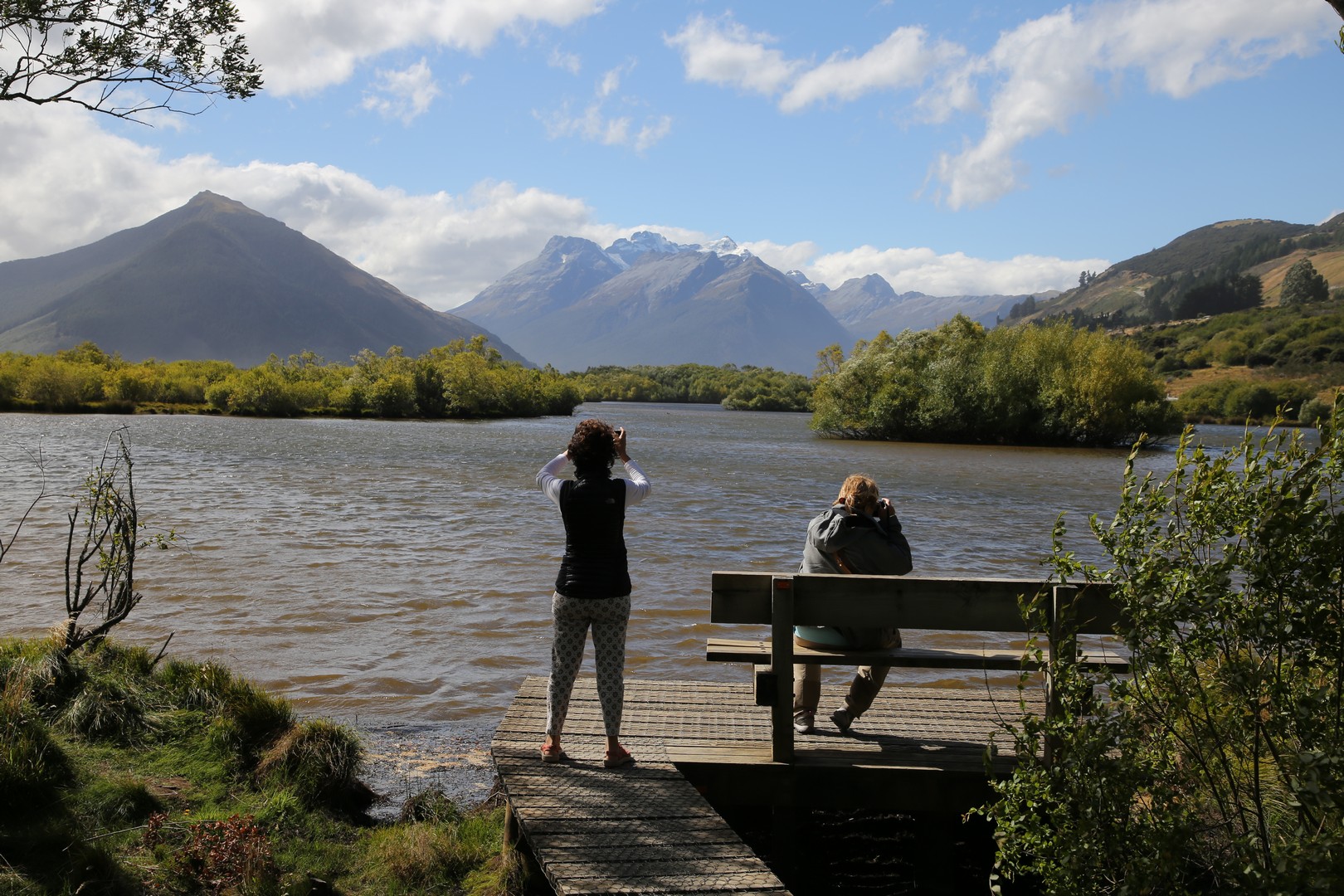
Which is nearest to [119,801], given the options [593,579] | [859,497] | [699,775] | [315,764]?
[315,764]

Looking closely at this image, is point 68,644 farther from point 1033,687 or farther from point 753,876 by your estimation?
point 1033,687

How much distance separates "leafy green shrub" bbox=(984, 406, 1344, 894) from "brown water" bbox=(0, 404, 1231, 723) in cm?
643

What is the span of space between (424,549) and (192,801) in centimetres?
1363

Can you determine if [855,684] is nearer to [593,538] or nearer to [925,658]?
[925,658]

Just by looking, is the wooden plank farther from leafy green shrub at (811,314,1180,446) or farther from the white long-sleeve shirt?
leafy green shrub at (811,314,1180,446)

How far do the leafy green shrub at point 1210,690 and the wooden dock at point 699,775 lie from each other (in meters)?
0.85

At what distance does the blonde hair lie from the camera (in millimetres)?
6996

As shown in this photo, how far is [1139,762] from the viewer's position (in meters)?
4.56

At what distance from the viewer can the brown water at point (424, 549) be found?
1140 cm

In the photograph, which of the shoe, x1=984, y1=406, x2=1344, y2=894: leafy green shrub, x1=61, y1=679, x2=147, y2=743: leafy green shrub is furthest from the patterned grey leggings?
x1=61, y1=679, x2=147, y2=743: leafy green shrub

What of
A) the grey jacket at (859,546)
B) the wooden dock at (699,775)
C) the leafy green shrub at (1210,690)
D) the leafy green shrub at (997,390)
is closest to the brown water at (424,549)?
the wooden dock at (699,775)

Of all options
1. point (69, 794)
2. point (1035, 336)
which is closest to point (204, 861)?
point (69, 794)

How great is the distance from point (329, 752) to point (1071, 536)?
21866 millimetres

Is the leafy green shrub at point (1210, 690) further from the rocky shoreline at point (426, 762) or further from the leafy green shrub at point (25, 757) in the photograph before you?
the leafy green shrub at point (25, 757)
